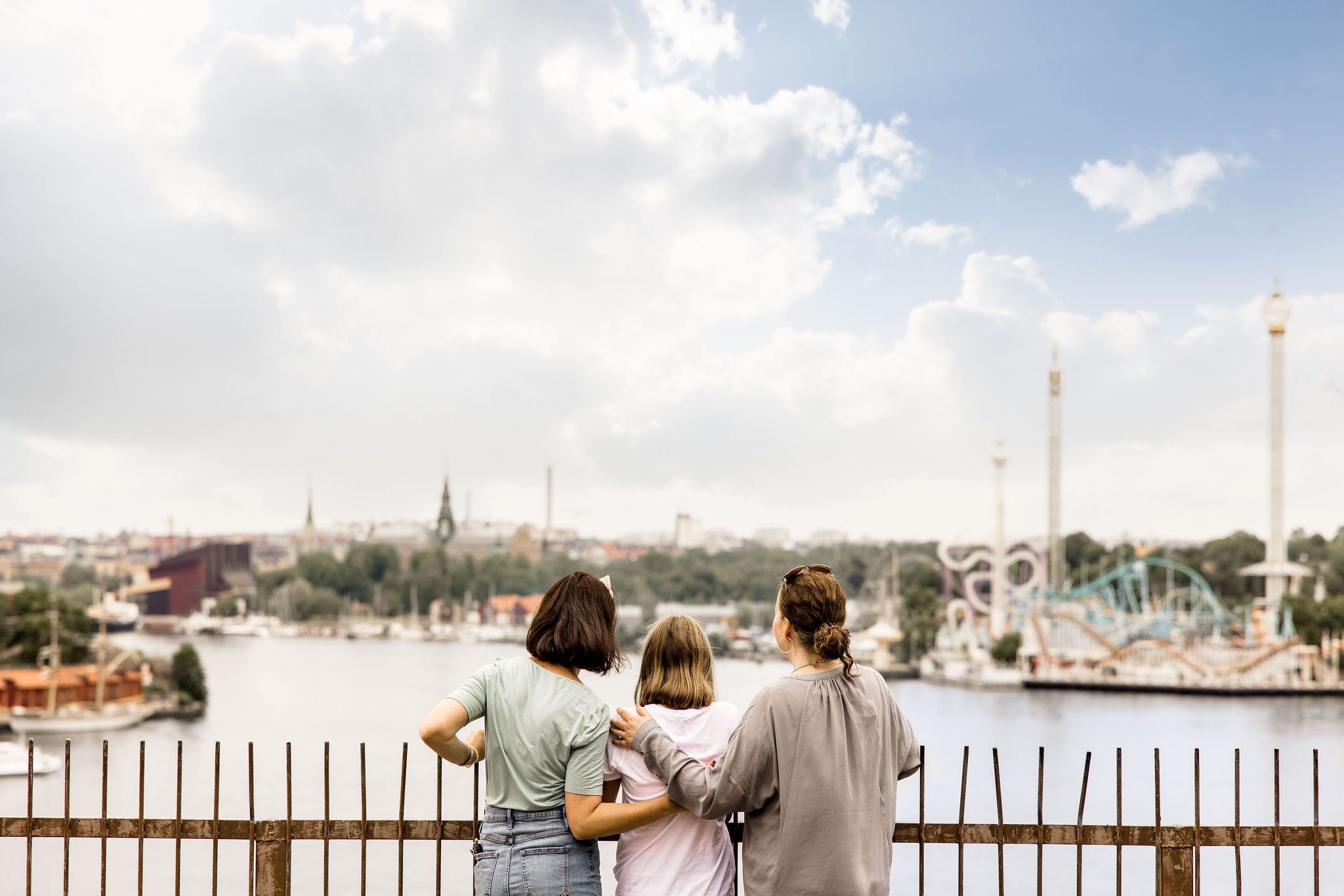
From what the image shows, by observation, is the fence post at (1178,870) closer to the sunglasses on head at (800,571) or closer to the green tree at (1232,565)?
the sunglasses on head at (800,571)

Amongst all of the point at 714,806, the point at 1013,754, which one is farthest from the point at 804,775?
the point at 1013,754

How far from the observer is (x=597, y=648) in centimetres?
200

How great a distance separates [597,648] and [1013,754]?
3332 centimetres

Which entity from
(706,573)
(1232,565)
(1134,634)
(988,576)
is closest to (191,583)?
(706,573)

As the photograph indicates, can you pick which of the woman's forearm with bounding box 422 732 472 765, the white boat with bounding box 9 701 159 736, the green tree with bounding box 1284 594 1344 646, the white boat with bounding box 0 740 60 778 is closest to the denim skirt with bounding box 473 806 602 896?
the woman's forearm with bounding box 422 732 472 765

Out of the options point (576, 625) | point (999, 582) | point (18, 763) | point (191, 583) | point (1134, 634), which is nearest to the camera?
point (576, 625)

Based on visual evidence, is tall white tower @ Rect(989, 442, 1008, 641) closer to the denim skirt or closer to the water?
the water

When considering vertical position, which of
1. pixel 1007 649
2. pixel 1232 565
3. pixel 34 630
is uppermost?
pixel 1232 565

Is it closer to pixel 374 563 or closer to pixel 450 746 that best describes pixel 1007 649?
pixel 374 563

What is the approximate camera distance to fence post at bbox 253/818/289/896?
2.45 meters

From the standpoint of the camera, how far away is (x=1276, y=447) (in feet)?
187

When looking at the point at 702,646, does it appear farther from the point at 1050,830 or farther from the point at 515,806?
the point at 1050,830

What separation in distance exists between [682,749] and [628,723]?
109 millimetres

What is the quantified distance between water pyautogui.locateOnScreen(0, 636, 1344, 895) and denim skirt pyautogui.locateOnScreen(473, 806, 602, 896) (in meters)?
8.26
